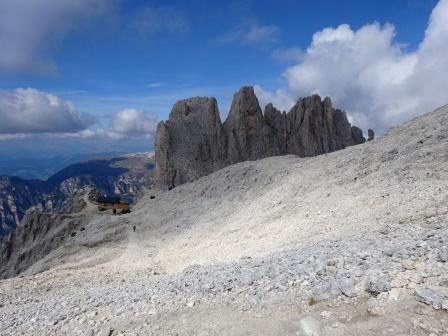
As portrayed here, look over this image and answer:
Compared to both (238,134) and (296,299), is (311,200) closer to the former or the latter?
(296,299)

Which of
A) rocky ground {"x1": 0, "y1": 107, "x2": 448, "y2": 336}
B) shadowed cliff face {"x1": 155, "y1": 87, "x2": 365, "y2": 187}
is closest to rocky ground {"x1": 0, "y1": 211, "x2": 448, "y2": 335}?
rocky ground {"x1": 0, "y1": 107, "x2": 448, "y2": 336}

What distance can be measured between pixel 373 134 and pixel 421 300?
338ft

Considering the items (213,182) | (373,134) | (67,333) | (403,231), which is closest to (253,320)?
(67,333)

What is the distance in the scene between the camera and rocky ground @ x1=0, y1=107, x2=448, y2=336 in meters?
10.2

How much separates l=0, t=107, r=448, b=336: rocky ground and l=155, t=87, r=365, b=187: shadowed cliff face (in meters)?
45.3

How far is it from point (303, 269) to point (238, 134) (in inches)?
2933

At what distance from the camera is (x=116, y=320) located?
11812mm

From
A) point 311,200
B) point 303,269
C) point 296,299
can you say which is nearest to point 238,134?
point 311,200

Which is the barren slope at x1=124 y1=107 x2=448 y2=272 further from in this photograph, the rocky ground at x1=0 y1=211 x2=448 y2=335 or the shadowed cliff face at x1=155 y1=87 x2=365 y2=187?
the shadowed cliff face at x1=155 y1=87 x2=365 y2=187

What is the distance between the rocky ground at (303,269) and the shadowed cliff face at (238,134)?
45274 mm

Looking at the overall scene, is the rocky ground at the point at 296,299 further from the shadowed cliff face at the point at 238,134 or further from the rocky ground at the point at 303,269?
the shadowed cliff face at the point at 238,134

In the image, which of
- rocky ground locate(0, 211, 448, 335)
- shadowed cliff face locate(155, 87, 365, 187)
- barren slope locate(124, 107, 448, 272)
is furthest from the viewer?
shadowed cliff face locate(155, 87, 365, 187)

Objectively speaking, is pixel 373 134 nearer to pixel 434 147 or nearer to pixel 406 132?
pixel 406 132

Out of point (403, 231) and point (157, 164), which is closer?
point (403, 231)
